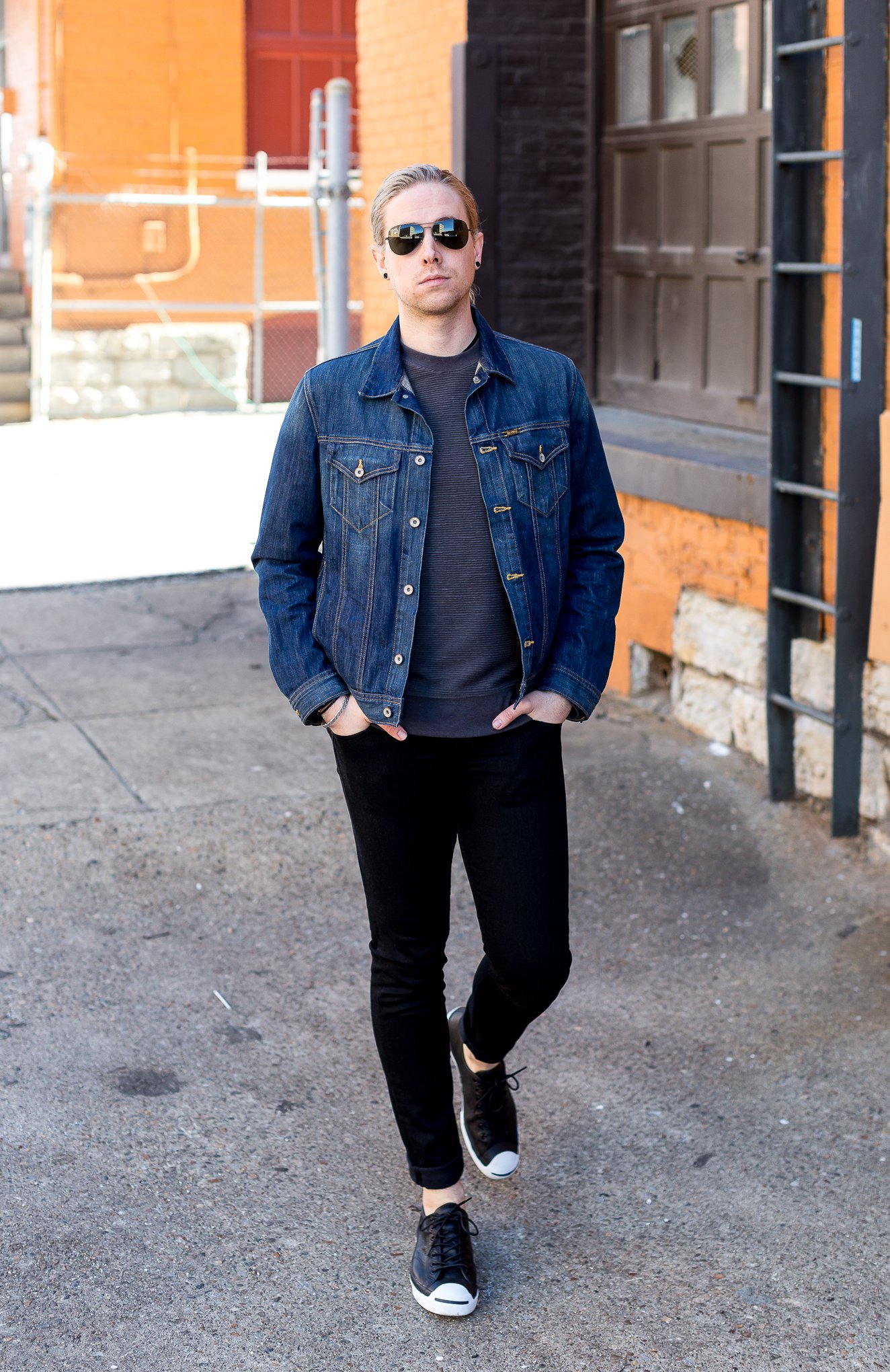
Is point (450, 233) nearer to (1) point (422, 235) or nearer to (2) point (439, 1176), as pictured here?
(1) point (422, 235)

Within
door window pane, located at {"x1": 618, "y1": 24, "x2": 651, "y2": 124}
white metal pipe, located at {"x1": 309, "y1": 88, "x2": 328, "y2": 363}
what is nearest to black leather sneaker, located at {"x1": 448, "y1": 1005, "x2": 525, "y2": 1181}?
door window pane, located at {"x1": 618, "y1": 24, "x2": 651, "y2": 124}

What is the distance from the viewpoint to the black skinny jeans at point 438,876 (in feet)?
10.5

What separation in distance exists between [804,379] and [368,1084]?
2785 mm

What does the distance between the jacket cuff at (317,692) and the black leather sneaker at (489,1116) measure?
0.90 m

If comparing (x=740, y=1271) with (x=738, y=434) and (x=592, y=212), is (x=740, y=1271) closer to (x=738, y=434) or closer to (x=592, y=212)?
(x=738, y=434)

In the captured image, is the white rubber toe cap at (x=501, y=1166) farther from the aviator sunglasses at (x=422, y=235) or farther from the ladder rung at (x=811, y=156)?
the ladder rung at (x=811, y=156)

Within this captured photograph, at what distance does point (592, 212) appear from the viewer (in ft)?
26.2

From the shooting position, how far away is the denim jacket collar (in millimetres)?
3107

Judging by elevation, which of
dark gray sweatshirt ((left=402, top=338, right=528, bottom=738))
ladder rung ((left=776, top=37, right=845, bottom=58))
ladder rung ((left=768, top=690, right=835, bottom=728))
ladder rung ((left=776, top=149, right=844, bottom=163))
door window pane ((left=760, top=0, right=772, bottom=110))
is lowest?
ladder rung ((left=768, top=690, right=835, bottom=728))

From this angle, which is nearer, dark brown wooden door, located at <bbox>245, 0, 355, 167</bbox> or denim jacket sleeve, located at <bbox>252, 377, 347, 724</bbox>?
denim jacket sleeve, located at <bbox>252, 377, 347, 724</bbox>

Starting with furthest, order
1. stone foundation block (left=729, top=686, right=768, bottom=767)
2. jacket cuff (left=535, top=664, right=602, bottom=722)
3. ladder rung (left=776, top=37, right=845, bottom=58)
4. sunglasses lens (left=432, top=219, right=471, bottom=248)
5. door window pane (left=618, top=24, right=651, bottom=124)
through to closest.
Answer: door window pane (left=618, top=24, right=651, bottom=124)
stone foundation block (left=729, top=686, right=768, bottom=767)
ladder rung (left=776, top=37, right=845, bottom=58)
jacket cuff (left=535, top=664, right=602, bottom=722)
sunglasses lens (left=432, top=219, right=471, bottom=248)

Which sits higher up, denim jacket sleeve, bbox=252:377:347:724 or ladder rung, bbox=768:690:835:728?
denim jacket sleeve, bbox=252:377:347:724

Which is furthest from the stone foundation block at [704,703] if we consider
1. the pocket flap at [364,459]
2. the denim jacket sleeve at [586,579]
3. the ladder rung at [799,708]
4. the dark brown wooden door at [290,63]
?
the dark brown wooden door at [290,63]

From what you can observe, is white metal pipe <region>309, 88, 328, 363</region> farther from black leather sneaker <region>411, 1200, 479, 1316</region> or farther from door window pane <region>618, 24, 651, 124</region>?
black leather sneaker <region>411, 1200, 479, 1316</region>
